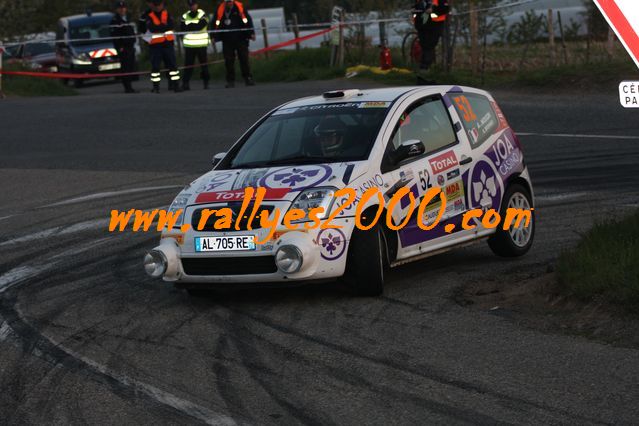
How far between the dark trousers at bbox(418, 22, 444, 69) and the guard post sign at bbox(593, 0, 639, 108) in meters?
20.4

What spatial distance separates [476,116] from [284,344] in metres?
3.72

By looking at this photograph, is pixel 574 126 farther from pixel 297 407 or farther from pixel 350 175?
pixel 297 407

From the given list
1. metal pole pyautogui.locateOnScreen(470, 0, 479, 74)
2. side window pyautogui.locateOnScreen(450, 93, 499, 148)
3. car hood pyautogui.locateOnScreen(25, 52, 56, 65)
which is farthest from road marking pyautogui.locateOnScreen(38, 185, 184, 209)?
car hood pyautogui.locateOnScreen(25, 52, 56, 65)

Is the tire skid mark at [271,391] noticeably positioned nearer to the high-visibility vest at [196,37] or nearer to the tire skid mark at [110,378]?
the tire skid mark at [110,378]

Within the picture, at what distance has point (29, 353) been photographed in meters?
8.08

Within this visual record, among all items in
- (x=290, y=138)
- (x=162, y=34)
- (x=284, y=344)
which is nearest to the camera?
(x=284, y=344)

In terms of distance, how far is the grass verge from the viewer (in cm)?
816

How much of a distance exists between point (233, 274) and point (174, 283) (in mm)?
689

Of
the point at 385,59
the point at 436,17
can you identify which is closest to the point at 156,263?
the point at 436,17

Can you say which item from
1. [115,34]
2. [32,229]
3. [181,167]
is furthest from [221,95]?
[32,229]

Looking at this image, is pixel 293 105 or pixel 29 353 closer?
pixel 29 353

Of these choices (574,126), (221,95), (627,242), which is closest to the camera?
(627,242)

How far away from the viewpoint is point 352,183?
941 centimetres

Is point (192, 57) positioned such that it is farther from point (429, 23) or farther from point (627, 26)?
point (627, 26)
